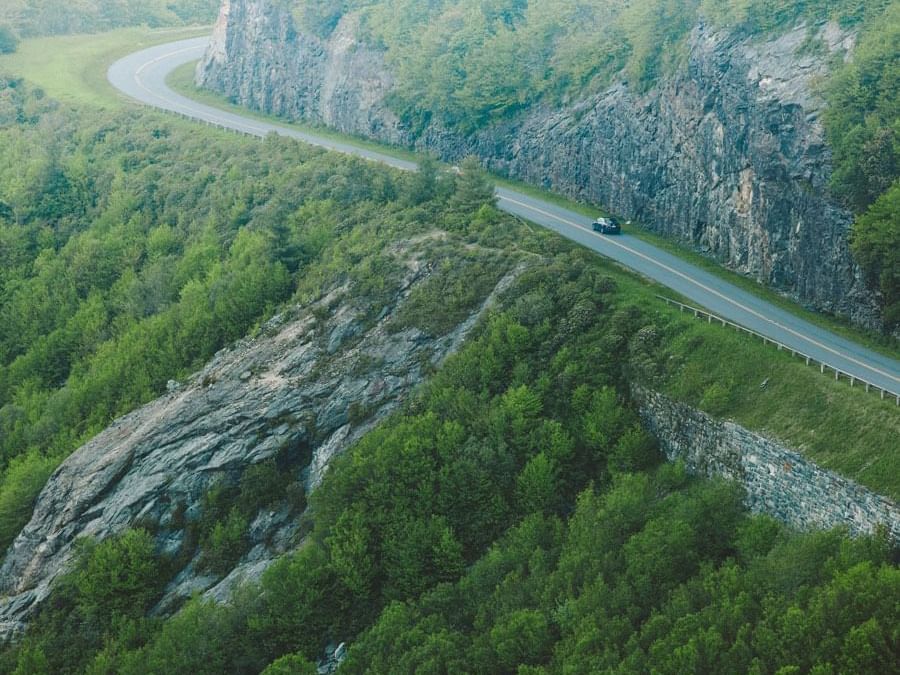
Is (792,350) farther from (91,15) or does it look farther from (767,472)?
(91,15)

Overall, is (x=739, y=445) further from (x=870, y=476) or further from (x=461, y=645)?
(x=461, y=645)

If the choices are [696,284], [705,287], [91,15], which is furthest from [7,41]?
[705,287]

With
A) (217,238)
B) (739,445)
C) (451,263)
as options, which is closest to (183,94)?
(217,238)

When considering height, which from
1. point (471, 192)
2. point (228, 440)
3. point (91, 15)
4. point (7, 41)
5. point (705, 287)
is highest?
point (91, 15)

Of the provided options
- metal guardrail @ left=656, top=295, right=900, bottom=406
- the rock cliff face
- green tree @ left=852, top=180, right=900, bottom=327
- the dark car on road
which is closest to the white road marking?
the dark car on road

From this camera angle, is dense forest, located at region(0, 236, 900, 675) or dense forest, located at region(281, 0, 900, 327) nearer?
dense forest, located at region(0, 236, 900, 675)

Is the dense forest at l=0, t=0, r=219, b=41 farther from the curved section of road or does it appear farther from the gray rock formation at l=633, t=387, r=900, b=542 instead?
the gray rock formation at l=633, t=387, r=900, b=542

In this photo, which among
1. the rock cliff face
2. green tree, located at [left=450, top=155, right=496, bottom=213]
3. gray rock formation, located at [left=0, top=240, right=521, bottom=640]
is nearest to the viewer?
gray rock formation, located at [left=0, top=240, right=521, bottom=640]

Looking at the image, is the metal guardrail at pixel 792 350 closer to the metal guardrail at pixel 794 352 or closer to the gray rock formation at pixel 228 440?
the metal guardrail at pixel 794 352
